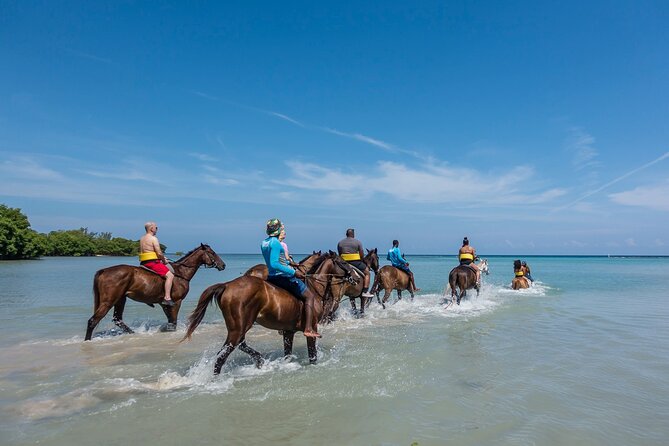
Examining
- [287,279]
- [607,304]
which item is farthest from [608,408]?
[607,304]

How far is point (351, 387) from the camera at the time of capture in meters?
6.21

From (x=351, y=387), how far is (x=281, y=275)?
2.31 metres

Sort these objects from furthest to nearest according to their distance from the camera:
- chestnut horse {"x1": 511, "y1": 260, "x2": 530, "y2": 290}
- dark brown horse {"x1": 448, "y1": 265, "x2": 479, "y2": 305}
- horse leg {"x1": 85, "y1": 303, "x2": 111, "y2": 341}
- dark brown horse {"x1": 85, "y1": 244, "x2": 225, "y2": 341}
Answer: chestnut horse {"x1": 511, "y1": 260, "x2": 530, "y2": 290}
dark brown horse {"x1": 448, "y1": 265, "x2": 479, "y2": 305}
dark brown horse {"x1": 85, "y1": 244, "x2": 225, "y2": 341}
horse leg {"x1": 85, "y1": 303, "x2": 111, "y2": 341}

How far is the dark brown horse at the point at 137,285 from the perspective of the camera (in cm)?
977

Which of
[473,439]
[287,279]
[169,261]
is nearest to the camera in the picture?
[473,439]

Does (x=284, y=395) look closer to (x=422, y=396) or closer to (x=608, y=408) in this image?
(x=422, y=396)

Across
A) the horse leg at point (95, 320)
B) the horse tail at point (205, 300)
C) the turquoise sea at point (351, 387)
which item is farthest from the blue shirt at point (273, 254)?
the horse leg at point (95, 320)

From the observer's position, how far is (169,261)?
11.1m

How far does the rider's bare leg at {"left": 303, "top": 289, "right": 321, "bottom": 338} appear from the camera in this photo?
738 centimetres

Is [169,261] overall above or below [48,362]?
above

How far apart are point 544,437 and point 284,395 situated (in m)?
3.33

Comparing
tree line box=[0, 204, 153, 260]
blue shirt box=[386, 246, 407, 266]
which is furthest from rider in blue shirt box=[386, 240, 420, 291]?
tree line box=[0, 204, 153, 260]

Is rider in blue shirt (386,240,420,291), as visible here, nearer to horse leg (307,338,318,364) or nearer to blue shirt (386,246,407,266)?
blue shirt (386,246,407,266)

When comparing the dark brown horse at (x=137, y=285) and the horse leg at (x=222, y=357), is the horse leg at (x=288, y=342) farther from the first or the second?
the dark brown horse at (x=137, y=285)
